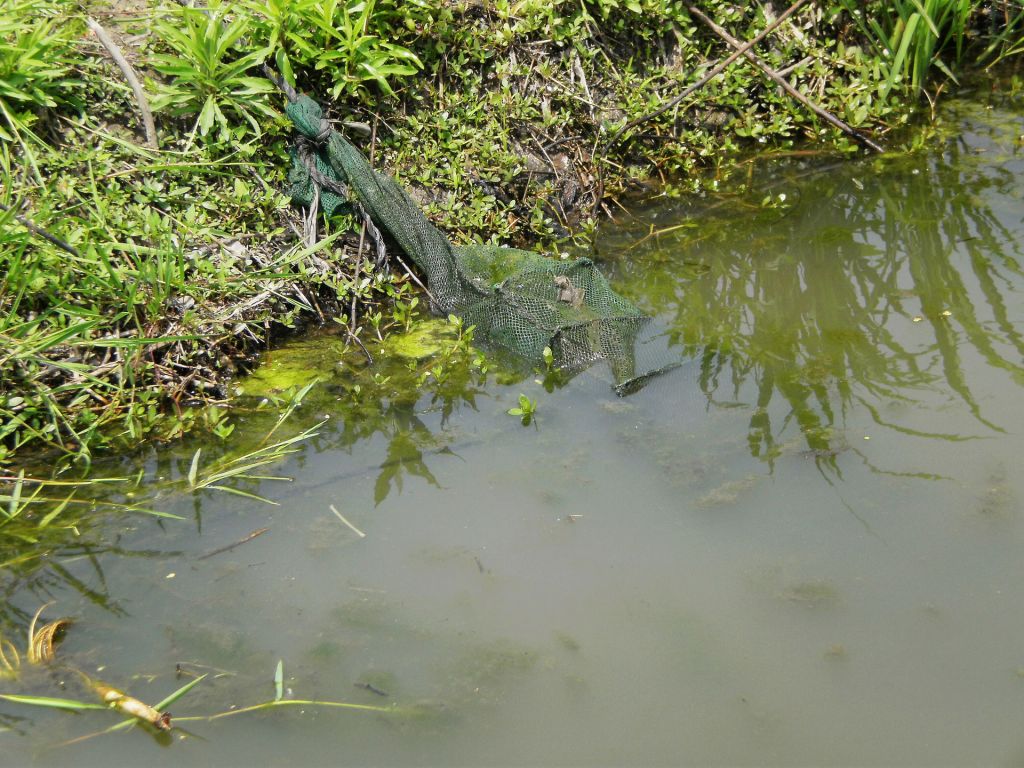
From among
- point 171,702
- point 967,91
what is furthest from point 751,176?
point 171,702

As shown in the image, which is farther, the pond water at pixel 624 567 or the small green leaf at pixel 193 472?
the small green leaf at pixel 193 472

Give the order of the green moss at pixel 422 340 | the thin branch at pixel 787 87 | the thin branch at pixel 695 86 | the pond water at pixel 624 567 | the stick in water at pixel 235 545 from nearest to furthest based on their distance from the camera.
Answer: the pond water at pixel 624 567, the stick in water at pixel 235 545, the green moss at pixel 422 340, the thin branch at pixel 695 86, the thin branch at pixel 787 87

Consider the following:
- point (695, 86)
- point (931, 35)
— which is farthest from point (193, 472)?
point (931, 35)

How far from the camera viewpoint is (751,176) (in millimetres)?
4945

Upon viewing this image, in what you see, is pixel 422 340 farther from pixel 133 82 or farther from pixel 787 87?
pixel 787 87

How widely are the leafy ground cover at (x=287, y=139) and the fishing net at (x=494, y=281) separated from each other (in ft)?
0.51

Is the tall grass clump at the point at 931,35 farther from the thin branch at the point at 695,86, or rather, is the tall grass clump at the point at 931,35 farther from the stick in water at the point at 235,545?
the stick in water at the point at 235,545

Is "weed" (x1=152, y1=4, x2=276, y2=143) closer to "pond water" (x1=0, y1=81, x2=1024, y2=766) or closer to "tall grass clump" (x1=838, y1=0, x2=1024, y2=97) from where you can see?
"pond water" (x1=0, y1=81, x2=1024, y2=766)

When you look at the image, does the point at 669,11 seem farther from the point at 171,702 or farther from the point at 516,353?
the point at 171,702

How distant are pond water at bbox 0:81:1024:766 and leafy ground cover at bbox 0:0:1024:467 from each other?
0.37 meters

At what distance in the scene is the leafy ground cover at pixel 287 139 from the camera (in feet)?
11.3

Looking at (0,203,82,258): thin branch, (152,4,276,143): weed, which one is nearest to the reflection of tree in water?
(152,4,276,143): weed

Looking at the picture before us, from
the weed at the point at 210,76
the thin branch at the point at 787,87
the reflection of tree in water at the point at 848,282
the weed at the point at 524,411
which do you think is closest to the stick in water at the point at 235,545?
the weed at the point at 524,411

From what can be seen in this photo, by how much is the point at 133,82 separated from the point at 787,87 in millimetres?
3142
